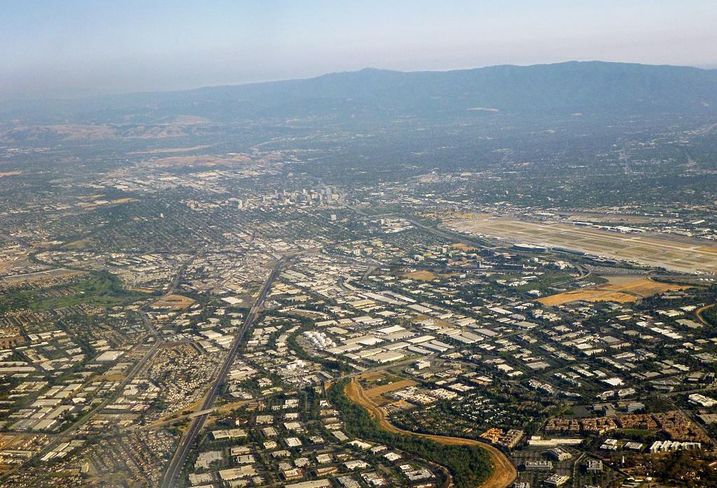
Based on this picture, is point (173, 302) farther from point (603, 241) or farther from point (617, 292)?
point (603, 241)

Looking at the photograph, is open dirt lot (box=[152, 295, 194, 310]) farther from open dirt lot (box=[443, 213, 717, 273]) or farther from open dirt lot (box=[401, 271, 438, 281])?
open dirt lot (box=[443, 213, 717, 273])

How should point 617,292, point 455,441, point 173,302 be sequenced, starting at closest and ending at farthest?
point 455,441 < point 617,292 < point 173,302

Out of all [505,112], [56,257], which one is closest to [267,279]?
[56,257]

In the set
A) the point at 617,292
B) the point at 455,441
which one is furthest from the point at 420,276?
Answer: the point at 455,441

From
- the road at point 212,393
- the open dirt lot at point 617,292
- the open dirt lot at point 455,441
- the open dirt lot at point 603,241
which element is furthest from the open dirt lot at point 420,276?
the open dirt lot at point 455,441

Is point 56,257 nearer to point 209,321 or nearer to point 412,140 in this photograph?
point 209,321
